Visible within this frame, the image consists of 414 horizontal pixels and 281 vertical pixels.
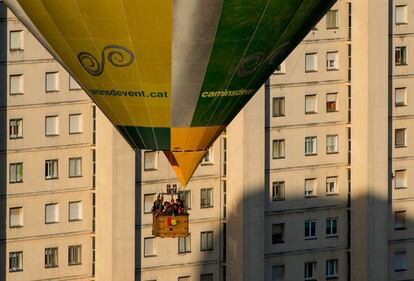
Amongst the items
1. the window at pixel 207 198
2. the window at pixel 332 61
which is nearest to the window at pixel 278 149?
the window at pixel 207 198

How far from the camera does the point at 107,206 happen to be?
363 ft

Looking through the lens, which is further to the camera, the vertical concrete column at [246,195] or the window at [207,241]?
the window at [207,241]

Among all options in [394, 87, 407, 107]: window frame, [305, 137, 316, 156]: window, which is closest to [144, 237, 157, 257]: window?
[305, 137, 316, 156]: window

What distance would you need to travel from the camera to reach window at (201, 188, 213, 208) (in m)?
114

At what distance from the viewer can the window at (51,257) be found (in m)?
111

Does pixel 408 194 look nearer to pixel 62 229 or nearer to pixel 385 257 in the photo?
pixel 385 257

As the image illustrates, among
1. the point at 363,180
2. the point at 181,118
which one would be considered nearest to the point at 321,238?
the point at 363,180

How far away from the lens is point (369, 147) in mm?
117500

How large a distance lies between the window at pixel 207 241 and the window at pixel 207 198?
933mm

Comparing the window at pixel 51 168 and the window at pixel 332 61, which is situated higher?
the window at pixel 332 61

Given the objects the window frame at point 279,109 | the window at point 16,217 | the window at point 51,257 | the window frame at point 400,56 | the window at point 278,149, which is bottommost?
the window at point 51,257

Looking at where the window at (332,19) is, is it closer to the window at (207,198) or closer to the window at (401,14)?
the window at (401,14)

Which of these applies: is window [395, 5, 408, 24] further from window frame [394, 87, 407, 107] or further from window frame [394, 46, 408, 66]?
window frame [394, 87, 407, 107]

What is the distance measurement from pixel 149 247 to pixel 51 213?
373cm
